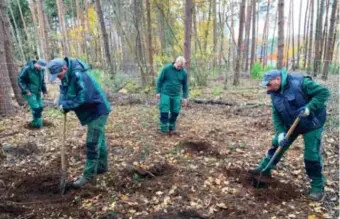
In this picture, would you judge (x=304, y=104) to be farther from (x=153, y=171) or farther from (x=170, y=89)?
(x=170, y=89)

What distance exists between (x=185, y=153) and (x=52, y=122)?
384 centimetres

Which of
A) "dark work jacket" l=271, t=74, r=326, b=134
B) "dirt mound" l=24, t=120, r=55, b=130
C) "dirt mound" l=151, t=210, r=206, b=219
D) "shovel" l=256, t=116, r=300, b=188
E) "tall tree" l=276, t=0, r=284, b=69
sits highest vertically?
"tall tree" l=276, t=0, r=284, b=69

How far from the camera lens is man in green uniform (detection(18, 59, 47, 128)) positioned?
7031mm

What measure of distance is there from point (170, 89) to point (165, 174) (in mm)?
2360

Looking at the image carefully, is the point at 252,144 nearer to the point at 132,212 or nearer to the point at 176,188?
the point at 176,188

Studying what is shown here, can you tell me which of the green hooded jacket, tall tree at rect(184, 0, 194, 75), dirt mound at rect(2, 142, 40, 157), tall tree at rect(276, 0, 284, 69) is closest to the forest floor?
dirt mound at rect(2, 142, 40, 157)

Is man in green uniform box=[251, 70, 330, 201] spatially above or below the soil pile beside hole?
above

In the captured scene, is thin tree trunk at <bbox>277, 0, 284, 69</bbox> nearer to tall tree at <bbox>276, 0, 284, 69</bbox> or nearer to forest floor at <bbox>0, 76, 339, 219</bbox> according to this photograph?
tall tree at <bbox>276, 0, 284, 69</bbox>

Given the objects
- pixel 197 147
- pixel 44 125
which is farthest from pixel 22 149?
pixel 197 147

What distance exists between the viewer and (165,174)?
15.9ft

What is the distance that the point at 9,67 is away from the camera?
374 inches

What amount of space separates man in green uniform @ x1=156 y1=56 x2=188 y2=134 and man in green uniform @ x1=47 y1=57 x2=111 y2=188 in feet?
7.75

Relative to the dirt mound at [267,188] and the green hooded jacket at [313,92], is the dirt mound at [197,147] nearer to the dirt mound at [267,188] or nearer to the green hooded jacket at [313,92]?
the dirt mound at [267,188]

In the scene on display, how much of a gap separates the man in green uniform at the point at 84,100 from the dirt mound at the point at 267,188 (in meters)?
1.98
